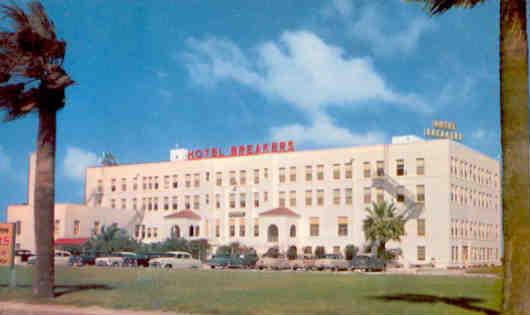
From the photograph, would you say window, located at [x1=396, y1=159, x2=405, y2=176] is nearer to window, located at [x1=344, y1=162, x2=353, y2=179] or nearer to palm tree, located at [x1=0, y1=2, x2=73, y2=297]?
window, located at [x1=344, y1=162, x2=353, y2=179]

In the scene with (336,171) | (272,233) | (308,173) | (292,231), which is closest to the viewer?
(336,171)

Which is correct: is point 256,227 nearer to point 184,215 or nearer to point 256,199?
point 256,199

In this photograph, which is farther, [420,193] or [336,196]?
[336,196]

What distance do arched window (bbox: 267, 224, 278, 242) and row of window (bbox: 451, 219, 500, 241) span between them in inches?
841

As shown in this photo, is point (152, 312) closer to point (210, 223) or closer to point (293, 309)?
point (293, 309)

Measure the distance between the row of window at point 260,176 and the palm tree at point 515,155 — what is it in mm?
62255

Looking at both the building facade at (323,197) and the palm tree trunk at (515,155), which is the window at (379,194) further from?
the palm tree trunk at (515,155)

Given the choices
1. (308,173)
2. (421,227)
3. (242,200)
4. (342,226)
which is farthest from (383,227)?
(242,200)

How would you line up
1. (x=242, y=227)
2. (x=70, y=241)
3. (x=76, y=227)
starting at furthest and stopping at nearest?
(x=76, y=227)
(x=242, y=227)
(x=70, y=241)

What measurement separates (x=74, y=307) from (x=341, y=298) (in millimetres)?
9846

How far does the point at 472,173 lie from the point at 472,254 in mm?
9706

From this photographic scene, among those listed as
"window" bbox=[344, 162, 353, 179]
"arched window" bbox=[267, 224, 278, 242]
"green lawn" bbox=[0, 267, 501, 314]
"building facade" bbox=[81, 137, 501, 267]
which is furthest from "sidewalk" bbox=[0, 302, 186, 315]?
"window" bbox=[344, 162, 353, 179]

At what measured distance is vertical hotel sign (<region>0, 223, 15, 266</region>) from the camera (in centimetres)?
2867

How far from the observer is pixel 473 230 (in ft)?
269
